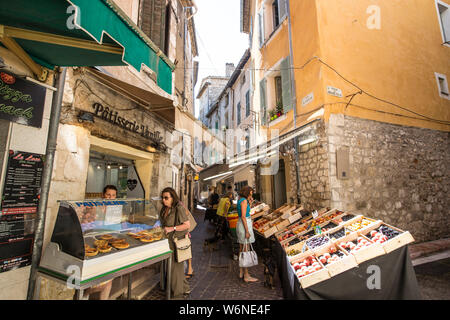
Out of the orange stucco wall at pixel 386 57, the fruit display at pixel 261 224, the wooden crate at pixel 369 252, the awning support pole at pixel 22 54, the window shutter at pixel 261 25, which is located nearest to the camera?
the awning support pole at pixel 22 54

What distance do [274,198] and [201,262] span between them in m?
4.58

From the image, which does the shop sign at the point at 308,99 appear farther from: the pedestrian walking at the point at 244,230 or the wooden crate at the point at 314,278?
the wooden crate at the point at 314,278

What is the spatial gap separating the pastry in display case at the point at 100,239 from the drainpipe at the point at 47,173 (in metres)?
0.12

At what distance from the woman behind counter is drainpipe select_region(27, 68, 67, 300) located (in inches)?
62.4

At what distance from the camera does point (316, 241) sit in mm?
3590

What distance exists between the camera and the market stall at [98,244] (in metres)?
2.21

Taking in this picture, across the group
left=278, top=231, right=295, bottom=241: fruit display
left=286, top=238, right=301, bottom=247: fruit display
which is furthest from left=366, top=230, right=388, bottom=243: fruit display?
left=278, top=231, right=295, bottom=241: fruit display

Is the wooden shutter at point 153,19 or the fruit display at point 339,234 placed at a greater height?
the wooden shutter at point 153,19

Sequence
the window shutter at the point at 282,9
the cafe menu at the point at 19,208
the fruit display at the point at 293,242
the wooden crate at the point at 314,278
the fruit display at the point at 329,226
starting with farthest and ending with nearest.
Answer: the window shutter at the point at 282,9, the fruit display at the point at 329,226, the fruit display at the point at 293,242, the wooden crate at the point at 314,278, the cafe menu at the point at 19,208

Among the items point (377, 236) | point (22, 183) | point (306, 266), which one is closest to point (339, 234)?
point (377, 236)

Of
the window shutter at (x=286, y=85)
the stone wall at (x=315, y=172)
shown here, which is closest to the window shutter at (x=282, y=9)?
the window shutter at (x=286, y=85)

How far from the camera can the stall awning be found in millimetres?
1925
